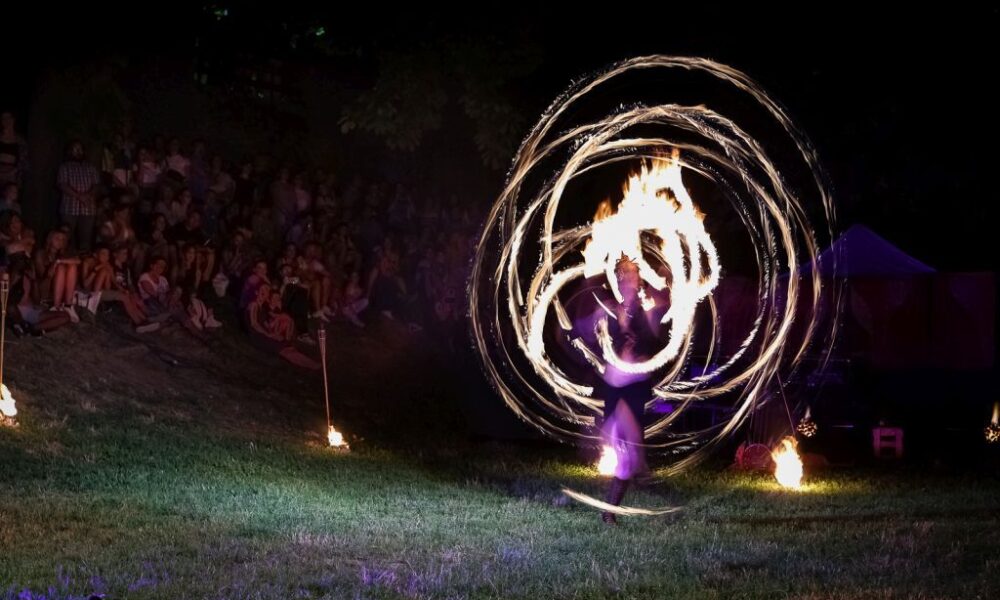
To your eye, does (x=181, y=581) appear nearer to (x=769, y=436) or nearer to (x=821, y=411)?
(x=769, y=436)

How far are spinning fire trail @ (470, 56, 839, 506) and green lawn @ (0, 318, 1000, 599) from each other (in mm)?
1480

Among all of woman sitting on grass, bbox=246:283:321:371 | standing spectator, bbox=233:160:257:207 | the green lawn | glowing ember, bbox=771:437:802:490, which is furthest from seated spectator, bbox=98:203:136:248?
glowing ember, bbox=771:437:802:490

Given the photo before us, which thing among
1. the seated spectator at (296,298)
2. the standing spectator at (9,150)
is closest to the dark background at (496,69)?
the standing spectator at (9,150)

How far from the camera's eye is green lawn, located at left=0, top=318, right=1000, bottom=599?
9.30m

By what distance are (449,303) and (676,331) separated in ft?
35.0

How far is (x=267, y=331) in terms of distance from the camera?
21734 millimetres

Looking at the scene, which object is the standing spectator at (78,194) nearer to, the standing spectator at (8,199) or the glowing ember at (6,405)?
the standing spectator at (8,199)

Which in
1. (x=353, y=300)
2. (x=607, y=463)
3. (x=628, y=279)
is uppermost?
(x=353, y=300)

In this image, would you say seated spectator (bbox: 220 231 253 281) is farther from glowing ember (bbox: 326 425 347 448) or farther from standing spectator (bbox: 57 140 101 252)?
glowing ember (bbox: 326 425 347 448)

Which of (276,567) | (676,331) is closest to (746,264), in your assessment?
(676,331)

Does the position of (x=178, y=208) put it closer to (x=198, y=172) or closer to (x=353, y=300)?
(x=198, y=172)

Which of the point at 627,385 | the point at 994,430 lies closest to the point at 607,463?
the point at 627,385

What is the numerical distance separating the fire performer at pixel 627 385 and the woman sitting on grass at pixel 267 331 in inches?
391

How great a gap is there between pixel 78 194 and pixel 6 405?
5.18 metres
